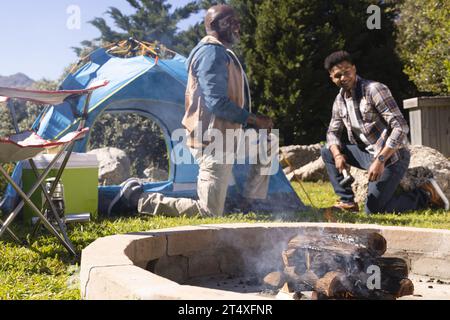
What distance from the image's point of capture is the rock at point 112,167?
7273 millimetres

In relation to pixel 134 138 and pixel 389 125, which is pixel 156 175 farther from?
pixel 389 125

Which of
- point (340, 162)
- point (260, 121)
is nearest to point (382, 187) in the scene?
point (340, 162)

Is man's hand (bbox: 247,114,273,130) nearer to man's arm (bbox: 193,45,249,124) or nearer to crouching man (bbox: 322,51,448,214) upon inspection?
man's arm (bbox: 193,45,249,124)

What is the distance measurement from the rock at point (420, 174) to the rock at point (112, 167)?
133 inches

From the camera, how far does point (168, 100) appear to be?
5.38 meters

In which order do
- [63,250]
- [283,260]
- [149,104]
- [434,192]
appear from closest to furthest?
[283,260] < [63,250] < [434,192] < [149,104]

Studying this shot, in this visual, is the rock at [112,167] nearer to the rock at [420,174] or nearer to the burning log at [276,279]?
the rock at [420,174]

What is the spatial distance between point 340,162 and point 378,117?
48cm

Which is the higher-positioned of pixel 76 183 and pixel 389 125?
pixel 389 125

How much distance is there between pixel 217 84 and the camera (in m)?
3.86

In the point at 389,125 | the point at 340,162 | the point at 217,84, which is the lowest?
the point at 340,162

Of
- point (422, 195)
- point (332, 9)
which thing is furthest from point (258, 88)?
point (422, 195)

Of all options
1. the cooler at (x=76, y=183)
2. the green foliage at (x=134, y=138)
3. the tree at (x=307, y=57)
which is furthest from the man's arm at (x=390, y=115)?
the tree at (x=307, y=57)
